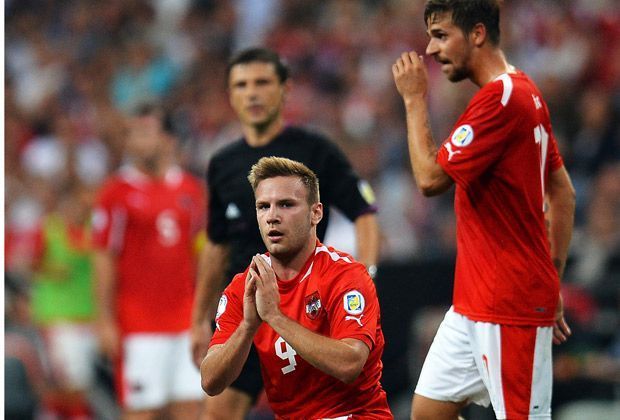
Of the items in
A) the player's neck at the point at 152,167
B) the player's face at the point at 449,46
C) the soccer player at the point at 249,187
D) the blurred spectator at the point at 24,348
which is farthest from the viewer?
the blurred spectator at the point at 24,348

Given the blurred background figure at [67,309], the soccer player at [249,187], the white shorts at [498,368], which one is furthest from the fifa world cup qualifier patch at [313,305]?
the blurred background figure at [67,309]

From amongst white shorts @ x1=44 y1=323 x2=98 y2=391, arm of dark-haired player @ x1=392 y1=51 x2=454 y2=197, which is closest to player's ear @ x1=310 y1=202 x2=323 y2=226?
arm of dark-haired player @ x1=392 y1=51 x2=454 y2=197

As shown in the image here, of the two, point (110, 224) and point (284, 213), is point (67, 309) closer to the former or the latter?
point (110, 224)

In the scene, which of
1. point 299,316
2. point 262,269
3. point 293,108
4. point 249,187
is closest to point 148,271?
point 249,187

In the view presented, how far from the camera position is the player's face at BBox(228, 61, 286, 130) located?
5945 mm

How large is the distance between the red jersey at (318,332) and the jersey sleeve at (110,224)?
393 centimetres

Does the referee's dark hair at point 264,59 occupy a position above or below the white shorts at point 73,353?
above

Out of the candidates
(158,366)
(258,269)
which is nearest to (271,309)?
(258,269)

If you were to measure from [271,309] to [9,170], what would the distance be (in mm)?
8822

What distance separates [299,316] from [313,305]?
0.22 ft

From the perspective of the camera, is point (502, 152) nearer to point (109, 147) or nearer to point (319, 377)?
point (319, 377)

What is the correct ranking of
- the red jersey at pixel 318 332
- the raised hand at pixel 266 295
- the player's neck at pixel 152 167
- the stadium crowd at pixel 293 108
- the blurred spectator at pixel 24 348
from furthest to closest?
the blurred spectator at pixel 24 348 < the stadium crowd at pixel 293 108 < the player's neck at pixel 152 167 < the red jersey at pixel 318 332 < the raised hand at pixel 266 295

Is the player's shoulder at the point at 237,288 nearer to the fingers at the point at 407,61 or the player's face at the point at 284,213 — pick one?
the player's face at the point at 284,213

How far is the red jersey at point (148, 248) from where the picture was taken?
817cm
